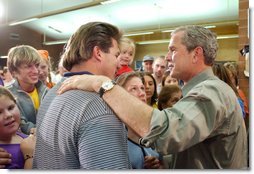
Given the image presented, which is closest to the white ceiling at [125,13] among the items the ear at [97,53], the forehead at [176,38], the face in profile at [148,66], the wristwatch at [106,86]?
the forehead at [176,38]

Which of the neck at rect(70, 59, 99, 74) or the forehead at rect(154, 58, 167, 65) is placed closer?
the neck at rect(70, 59, 99, 74)

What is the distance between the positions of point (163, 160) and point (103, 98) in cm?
48

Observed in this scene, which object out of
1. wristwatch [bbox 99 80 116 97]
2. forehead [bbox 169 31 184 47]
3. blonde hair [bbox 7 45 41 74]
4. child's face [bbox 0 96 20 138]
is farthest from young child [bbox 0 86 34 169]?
forehead [bbox 169 31 184 47]

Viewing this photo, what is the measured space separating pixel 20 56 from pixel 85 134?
2.29ft

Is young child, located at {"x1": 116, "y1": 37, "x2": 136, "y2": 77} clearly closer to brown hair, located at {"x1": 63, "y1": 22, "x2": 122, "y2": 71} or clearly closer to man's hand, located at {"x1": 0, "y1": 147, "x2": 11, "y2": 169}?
brown hair, located at {"x1": 63, "y1": 22, "x2": 122, "y2": 71}

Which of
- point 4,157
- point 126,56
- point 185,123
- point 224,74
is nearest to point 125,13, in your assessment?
point 126,56

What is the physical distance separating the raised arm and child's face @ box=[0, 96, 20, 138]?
487 mm

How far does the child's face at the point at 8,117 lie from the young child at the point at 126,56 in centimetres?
54

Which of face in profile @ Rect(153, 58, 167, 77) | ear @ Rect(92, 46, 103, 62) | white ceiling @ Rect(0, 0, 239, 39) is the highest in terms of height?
white ceiling @ Rect(0, 0, 239, 39)

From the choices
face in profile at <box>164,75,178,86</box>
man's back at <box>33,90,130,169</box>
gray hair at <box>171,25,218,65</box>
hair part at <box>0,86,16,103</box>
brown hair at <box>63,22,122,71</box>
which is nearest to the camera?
man's back at <box>33,90,130,169</box>

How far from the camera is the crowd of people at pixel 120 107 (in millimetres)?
1077

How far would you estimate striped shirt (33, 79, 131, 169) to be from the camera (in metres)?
1.04

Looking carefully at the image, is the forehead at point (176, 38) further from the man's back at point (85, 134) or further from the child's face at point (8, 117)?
the child's face at point (8, 117)

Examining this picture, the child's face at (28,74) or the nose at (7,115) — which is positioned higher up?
the child's face at (28,74)
